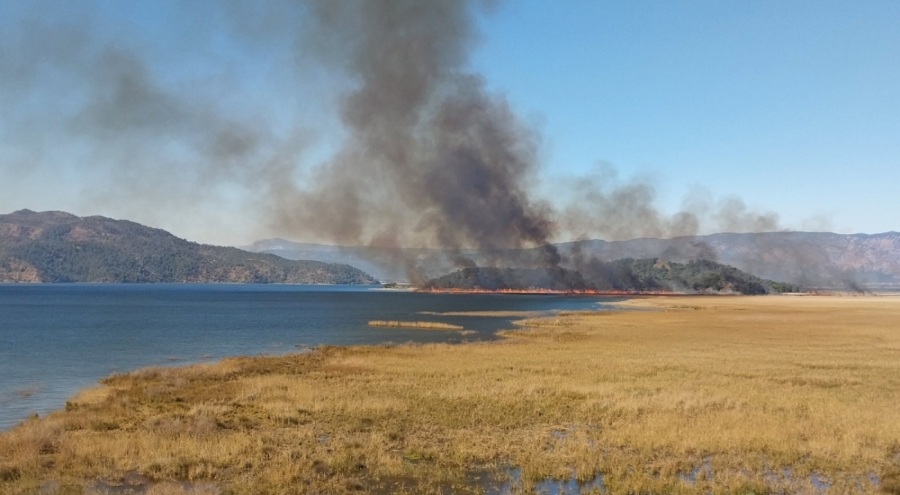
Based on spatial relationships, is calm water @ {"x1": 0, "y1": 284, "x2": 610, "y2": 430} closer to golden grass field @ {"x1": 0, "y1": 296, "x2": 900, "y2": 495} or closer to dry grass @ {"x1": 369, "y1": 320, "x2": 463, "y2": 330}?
dry grass @ {"x1": 369, "y1": 320, "x2": 463, "y2": 330}

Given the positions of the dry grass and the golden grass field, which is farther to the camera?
the dry grass

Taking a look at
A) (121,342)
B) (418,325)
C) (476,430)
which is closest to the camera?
(476,430)

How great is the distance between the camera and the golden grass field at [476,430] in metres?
15.4

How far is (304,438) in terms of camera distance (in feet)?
64.5

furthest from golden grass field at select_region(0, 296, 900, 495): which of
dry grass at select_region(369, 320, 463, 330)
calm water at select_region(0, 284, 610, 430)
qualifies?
dry grass at select_region(369, 320, 463, 330)

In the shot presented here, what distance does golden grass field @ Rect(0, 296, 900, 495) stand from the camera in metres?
15.4

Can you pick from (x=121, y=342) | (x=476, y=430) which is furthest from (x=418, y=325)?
(x=476, y=430)

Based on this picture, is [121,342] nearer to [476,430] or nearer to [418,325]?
[418,325]

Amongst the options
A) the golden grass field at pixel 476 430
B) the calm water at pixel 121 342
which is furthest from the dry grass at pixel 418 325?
the golden grass field at pixel 476 430

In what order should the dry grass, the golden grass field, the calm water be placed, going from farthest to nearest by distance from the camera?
the dry grass → the calm water → the golden grass field

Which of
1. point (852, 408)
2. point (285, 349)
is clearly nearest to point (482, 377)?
point (852, 408)

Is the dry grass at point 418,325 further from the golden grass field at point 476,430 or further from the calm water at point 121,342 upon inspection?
the golden grass field at point 476,430

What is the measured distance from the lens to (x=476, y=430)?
818 inches

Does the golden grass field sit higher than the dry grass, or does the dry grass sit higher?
the golden grass field
